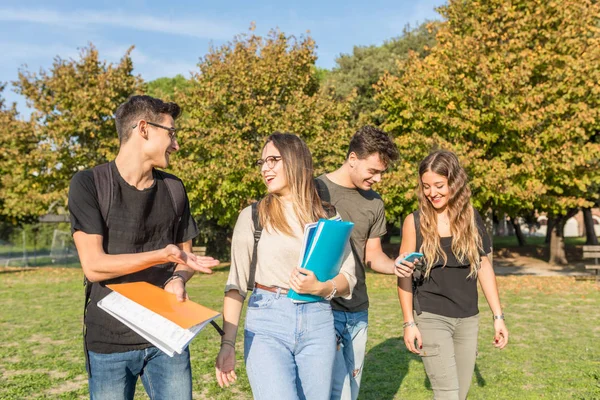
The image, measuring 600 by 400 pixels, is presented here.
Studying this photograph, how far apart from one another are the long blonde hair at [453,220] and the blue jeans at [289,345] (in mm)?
1477

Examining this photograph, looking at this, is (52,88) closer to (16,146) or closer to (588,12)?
(16,146)

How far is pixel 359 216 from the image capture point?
4254mm

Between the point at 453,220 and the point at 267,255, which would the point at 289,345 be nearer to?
the point at 267,255

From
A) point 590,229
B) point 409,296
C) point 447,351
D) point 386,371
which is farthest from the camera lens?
point 590,229

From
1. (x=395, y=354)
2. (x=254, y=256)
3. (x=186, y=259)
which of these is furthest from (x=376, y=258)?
(x=395, y=354)

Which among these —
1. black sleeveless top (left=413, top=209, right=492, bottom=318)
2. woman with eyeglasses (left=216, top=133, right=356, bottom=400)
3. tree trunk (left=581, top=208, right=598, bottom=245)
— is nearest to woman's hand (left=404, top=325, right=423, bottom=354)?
black sleeveless top (left=413, top=209, right=492, bottom=318)

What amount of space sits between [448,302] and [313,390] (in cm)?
157

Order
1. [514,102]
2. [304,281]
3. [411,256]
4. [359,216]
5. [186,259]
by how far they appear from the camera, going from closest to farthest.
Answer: [186,259]
[304,281]
[411,256]
[359,216]
[514,102]

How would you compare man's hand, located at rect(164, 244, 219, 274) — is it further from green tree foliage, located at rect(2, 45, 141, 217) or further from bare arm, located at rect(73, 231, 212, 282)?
green tree foliage, located at rect(2, 45, 141, 217)

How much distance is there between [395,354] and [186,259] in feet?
20.4

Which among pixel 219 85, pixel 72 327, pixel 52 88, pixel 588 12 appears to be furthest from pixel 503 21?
pixel 52 88

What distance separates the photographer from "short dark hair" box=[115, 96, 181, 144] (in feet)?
9.53

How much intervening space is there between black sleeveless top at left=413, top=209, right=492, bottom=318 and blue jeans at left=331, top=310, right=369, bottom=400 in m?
0.46

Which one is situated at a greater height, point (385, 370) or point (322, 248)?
point (322, 248)
